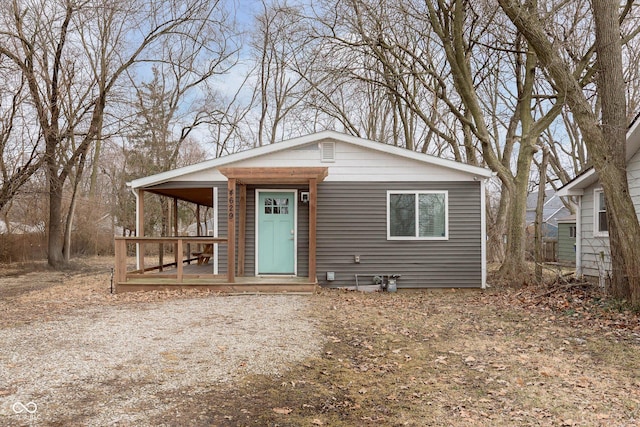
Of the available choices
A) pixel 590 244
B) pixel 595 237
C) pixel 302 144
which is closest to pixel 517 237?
pixel 590 244

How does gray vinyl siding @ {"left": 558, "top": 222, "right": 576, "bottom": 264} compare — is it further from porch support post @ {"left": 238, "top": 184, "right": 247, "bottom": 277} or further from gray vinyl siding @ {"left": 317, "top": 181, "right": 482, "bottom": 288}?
porch support post @ {"left": 238, "top": 184, "right": 247, "bottom": 277}

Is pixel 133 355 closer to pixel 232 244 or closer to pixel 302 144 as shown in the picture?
pixel 232 244

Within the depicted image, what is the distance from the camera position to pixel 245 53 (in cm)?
2305

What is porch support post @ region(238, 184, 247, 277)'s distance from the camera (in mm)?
10469

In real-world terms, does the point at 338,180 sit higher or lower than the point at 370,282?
higher

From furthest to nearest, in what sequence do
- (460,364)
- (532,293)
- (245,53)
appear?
(245,53) < (532,293) < (460,364)

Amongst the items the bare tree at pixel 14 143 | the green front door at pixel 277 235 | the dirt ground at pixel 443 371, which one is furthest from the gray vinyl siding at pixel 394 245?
the bare tree at pixel 14 143

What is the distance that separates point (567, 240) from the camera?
20703 mm

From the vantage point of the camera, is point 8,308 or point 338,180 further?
point 338,180

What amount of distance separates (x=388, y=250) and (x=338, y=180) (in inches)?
76.0

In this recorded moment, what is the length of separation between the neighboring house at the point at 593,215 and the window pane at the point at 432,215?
283cm

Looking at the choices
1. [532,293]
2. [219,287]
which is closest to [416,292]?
[532,293]

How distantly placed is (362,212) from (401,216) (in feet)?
2.89

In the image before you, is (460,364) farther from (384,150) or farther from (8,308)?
(8,308)
